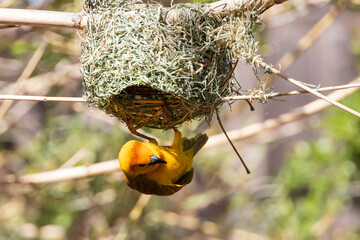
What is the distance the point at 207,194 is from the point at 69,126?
1.88 meters

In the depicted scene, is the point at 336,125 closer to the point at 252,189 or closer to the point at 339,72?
the point at 252,189

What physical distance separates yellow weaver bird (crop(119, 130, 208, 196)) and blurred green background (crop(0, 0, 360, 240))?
1.13 meters

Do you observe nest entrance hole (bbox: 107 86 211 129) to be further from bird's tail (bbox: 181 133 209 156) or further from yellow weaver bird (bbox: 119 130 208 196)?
bird's tail (bbox: 181 133 209 156)

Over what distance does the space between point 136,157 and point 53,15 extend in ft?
2.83

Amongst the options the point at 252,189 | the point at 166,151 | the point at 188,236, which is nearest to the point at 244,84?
the point at 252,189

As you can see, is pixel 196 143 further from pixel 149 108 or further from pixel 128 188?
pixel 128 188

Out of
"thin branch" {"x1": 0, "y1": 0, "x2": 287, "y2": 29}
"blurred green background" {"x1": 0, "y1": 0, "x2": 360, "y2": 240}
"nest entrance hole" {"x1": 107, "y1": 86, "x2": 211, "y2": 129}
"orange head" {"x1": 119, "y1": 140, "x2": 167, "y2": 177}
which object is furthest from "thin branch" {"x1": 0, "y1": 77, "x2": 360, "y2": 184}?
"thin branch" {"x1": 0, "y1": 0, "x2": 287, "y2": 29}

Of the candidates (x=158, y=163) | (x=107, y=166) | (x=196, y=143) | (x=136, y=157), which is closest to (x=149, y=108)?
(x=136, y=157)

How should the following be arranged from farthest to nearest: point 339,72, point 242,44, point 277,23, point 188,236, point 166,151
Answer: point 339,72 < point 188,236 < point 277,23 < point 166,151 < point 242,44

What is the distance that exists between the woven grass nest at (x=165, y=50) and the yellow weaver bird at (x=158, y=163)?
1.22ft

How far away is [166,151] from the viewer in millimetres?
2574

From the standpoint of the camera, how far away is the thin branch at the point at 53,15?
198 cm

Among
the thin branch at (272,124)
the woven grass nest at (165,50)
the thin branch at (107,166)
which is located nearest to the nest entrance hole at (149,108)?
the woven grass nest at (165,50)

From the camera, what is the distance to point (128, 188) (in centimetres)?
416
